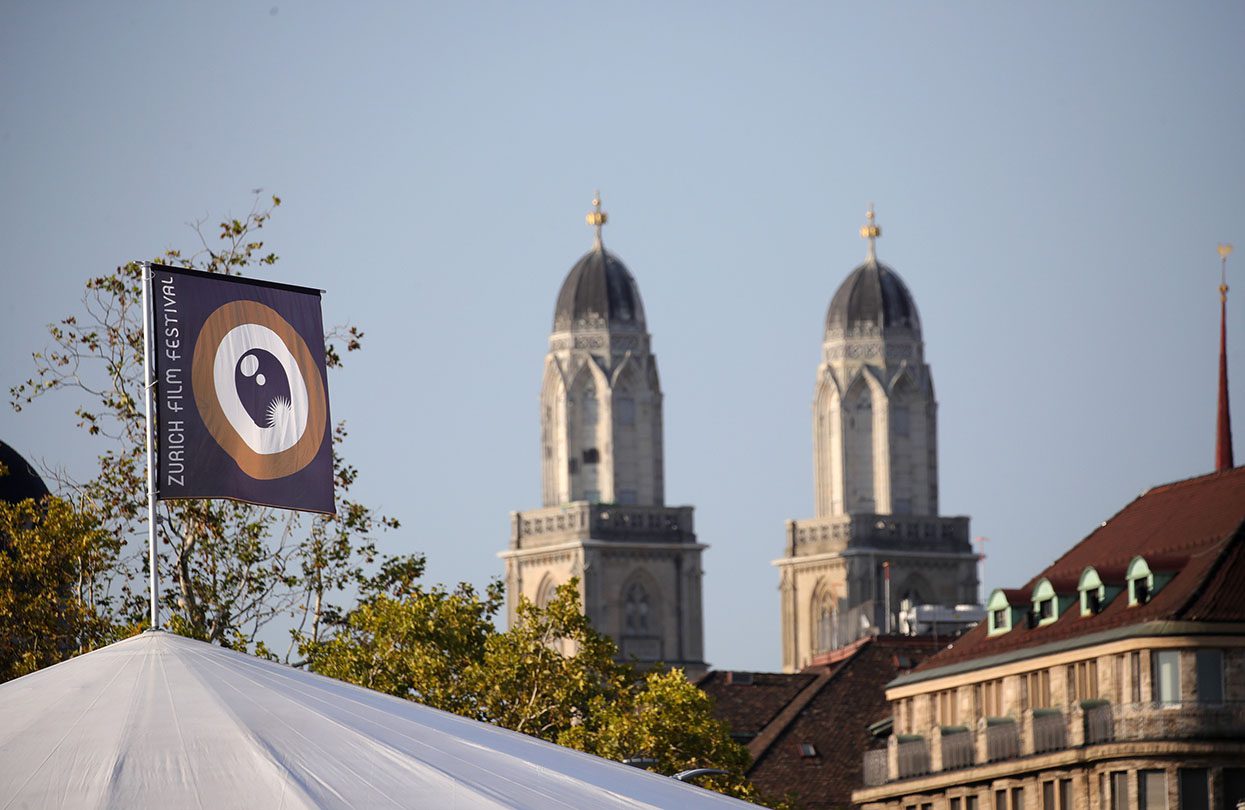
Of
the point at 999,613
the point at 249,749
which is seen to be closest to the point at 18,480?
the point at 999,613

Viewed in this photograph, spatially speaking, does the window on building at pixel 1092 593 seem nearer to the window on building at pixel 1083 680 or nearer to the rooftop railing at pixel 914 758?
the window on building at pixel 1083 680

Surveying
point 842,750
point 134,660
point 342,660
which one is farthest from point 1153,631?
point 134,660

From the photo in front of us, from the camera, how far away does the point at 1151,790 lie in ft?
266

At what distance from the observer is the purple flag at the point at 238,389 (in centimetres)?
4078

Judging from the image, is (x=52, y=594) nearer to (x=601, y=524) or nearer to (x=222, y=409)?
(x=222, y=409)

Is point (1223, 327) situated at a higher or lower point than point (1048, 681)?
higher

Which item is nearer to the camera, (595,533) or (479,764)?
(479,764)

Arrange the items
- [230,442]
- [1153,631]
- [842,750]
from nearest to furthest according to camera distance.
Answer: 1. [230,442]
2. [1153,631]
3. [842,750]

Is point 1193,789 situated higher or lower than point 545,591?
lower

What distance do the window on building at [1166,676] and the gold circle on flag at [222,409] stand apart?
42.0m

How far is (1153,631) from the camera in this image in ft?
266

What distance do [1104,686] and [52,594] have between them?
2989 cm

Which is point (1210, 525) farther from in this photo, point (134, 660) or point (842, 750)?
point (134, 660)

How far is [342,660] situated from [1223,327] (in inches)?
2125
